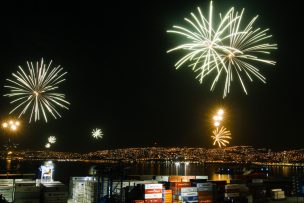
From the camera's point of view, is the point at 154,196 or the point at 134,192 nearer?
the point at 154,196

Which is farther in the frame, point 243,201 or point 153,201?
point 243,201

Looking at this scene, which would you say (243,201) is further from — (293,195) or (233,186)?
(293,195)

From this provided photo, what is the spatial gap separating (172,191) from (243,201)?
37.5ft

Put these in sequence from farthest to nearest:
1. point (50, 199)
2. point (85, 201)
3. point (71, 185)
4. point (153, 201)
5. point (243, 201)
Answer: point (71, 185)
point (243, 201)
point (85, 201)
point (153, 201)
point (50, 199)

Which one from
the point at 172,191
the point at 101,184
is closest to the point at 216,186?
the point at 172,191

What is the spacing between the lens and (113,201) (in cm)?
4316

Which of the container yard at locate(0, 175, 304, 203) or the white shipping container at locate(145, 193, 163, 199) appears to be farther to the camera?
the white shipping container at locate(145, 193, 163, 199)

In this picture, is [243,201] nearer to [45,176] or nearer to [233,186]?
[233,186]

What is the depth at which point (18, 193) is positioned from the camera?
43.0 metres

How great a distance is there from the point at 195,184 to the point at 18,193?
2377cm

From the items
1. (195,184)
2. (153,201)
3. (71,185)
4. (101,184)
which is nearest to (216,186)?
(195,184)

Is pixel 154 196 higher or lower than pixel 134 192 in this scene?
lower

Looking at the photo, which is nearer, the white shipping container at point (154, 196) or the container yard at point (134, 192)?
the container yard at point (134, 192)

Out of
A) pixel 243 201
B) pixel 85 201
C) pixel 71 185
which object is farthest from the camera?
pixel 71 185
